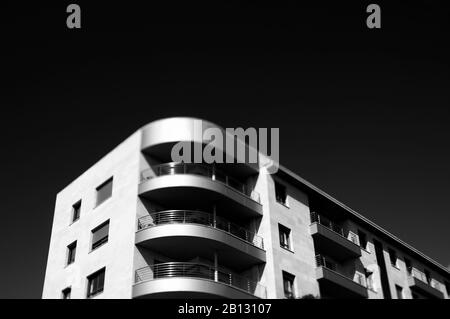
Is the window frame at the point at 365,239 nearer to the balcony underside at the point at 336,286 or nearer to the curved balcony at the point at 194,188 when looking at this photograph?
the balcony underside at the point at 336,286

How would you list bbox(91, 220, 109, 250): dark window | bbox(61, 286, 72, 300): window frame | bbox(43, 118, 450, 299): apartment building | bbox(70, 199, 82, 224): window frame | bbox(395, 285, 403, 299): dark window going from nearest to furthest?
bbox(43, 118, 450, 299): apartment building → bbox(91, 220, 109, 250): dark window → bbox(61, 286, 72, 300): window frame → bbox(70, 199, 82, 224): window frame → bbox(395, 285, 403, 299): dark window

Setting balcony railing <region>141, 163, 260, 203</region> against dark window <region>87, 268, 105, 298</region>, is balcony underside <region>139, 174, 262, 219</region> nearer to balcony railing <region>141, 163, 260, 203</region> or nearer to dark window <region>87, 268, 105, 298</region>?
balcony railing <region>141, 163, 260, 203</region>

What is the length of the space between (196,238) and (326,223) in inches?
526

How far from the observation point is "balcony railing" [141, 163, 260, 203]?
27859mm

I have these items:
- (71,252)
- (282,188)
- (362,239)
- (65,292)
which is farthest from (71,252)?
(362,239)

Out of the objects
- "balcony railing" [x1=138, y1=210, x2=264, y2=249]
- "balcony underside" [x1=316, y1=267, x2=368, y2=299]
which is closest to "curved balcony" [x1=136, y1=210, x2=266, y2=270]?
"balcony railing" [x1=138, y1=210, x2=264, y2=249]

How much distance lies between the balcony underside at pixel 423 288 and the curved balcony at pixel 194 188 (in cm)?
1623

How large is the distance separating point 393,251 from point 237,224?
1667 centimetres

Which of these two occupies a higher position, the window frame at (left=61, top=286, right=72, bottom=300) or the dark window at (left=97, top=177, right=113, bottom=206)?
the dark window at (left=97, top=177, right=113, bottom=206)

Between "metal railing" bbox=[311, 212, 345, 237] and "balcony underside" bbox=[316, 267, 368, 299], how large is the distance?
382cm
